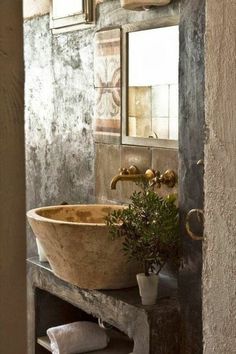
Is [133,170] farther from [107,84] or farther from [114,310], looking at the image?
[114,310]

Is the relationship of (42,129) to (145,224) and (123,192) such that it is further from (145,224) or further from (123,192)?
(145,224)

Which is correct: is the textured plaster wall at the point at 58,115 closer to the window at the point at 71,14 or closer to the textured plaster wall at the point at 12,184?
the window at the point at 71,14

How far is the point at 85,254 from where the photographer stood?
2535 millimetres

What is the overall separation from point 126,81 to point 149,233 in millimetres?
971

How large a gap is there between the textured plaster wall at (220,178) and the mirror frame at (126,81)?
4.57 ft

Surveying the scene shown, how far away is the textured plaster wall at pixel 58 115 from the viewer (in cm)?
345

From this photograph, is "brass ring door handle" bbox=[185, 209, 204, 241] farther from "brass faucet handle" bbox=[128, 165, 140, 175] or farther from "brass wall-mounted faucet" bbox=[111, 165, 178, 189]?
"brass faucet handle" bbox=[128, 165, 140, 175]

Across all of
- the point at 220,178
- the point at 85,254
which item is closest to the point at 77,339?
the point at 85,254

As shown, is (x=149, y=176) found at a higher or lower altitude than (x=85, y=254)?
higher

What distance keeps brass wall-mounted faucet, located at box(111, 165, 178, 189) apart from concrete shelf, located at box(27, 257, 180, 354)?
16.1 inches

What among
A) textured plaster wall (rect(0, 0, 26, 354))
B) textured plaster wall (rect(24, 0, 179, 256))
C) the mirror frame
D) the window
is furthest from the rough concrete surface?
textured plaster wall (rect(0, 0, 26, 354))

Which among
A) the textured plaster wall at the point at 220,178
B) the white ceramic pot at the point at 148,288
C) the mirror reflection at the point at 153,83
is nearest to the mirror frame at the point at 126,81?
the mirror reflection at the point at 153,83

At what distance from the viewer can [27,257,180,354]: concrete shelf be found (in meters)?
2.34

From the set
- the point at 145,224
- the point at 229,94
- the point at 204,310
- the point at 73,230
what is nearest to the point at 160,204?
the point at 145,224
